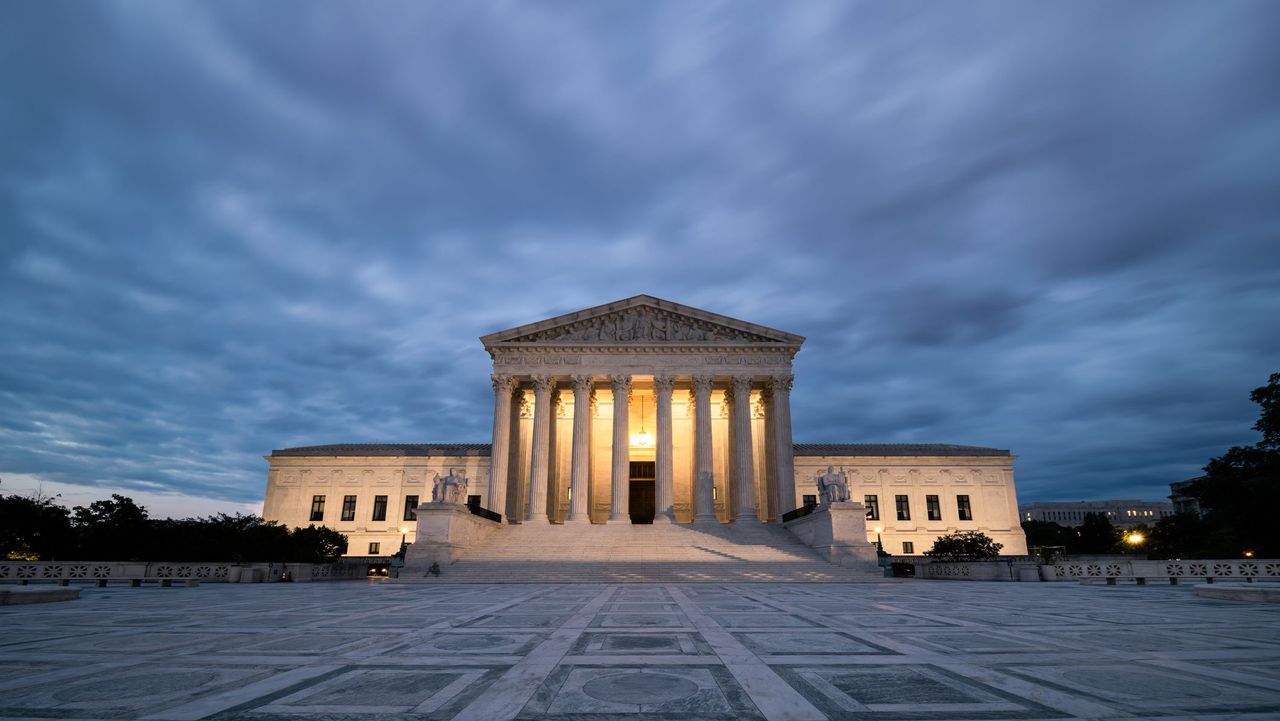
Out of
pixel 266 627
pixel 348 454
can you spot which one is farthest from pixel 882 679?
pixel 348 454

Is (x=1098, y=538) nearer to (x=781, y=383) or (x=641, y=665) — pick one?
(x=781, y=383)

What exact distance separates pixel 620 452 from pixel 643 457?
873cm

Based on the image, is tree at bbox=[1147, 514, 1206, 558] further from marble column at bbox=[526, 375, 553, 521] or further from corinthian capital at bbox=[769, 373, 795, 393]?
marble column at bbox=[526, 375, 553, 521]

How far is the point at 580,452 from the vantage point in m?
40.1

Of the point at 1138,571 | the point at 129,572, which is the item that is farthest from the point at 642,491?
the point at 129,572

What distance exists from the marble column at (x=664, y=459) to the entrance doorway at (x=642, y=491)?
27.7ft

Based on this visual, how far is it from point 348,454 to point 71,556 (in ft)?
88.5

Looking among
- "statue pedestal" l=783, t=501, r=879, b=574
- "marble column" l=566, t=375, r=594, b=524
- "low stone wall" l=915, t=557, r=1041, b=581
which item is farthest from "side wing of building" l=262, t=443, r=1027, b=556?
"low stone wall" l=915, t=557, r=1041, b=581

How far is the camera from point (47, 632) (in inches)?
330

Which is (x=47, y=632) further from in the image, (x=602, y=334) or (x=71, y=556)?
(x=602, y=334)

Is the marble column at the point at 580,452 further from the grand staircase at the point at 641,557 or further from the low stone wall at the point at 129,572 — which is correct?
the low stone wall at the point at 129,572

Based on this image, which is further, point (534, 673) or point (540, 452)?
point (540, 452)

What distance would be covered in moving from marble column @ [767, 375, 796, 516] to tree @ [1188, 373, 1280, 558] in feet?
76.0

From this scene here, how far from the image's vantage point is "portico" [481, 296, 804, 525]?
39.8m
